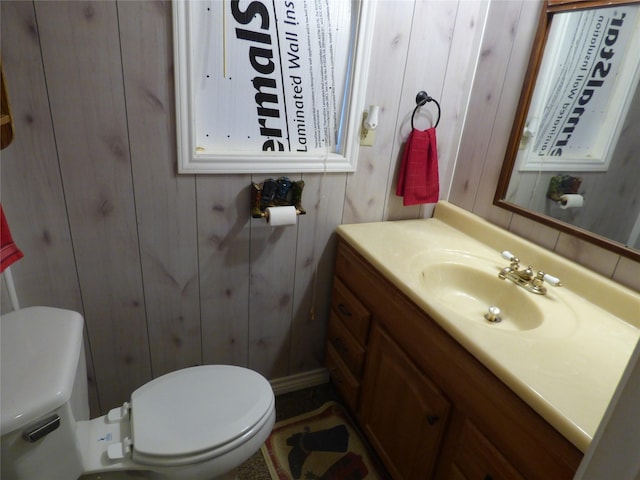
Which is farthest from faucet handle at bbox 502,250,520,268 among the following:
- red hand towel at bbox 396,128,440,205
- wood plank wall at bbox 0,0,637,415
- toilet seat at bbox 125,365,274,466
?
toilet seat at bbox 125,365,274,466

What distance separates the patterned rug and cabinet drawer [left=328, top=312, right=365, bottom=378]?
288 millimetres

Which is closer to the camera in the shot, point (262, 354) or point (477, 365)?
point (477, 365)

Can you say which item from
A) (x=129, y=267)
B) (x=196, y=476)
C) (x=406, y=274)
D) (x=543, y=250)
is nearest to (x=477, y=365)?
(x=406, y=274)

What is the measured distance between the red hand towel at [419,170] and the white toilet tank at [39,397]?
1.23 metres

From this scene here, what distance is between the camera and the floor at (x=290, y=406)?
145cm

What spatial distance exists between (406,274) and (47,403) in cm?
96

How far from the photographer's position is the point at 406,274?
3.96ft

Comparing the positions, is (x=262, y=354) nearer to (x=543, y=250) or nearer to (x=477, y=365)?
(x=477, y=365)

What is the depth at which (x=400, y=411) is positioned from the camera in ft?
4.16

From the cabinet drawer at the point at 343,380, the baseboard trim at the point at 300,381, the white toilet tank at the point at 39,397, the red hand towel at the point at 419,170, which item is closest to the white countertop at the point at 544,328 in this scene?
the red hand towel at the point at 419,170

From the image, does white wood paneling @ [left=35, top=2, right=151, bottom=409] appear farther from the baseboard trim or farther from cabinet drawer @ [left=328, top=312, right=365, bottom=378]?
cabinet drawer @ [left=328, top=312, right=365, bottom=378]

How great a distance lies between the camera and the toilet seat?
1.00 meters

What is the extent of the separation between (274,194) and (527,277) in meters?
0.88

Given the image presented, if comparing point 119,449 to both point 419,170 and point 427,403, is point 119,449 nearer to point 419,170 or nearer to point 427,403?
point 427,403
